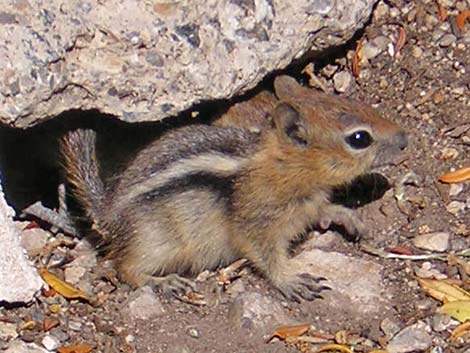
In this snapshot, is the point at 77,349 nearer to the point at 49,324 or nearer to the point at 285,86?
the point at 49,324

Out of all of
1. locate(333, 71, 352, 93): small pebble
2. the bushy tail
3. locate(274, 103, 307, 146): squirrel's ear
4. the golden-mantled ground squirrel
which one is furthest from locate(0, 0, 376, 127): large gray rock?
locate(333, 71, 352, 93): small pebble

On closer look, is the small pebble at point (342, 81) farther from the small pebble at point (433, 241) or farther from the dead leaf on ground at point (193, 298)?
the dead leaf on ground at point (193, 298)

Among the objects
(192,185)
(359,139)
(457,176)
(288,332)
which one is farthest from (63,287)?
(457,176)

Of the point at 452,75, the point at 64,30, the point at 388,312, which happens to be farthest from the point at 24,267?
the point at 452,75

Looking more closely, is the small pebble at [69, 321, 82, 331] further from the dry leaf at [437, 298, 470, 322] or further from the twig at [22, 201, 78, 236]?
the dry leaf at [437, 298, 470, 322]

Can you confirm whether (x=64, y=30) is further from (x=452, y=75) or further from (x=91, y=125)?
(x=452, y=75)

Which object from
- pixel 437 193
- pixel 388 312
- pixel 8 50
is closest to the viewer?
pixel 8 50

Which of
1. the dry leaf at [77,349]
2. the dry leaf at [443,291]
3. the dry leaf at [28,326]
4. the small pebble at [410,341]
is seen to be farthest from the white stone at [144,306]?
the dry leaf at [443,291]
